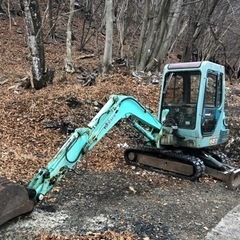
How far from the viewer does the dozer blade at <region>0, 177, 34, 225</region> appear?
174 inches

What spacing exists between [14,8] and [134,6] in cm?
985

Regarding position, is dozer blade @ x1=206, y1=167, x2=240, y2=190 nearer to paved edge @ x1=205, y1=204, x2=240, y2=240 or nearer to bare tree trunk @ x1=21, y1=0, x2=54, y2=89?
paved edge @ x1=205, y1=204, x2=240, y2=240

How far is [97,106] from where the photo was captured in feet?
33.3

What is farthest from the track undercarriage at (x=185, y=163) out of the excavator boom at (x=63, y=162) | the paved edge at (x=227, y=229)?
the paved edge at (x=227, y=229)

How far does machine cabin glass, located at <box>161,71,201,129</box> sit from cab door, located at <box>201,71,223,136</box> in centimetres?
20

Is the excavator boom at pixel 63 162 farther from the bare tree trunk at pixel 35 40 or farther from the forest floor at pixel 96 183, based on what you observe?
the bare tree trunk at pixel 35 40

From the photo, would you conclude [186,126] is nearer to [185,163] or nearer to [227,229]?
[185,163]

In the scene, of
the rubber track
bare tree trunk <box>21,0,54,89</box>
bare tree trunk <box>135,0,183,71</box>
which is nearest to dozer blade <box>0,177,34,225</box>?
the rubber track

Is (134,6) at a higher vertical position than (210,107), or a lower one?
lower

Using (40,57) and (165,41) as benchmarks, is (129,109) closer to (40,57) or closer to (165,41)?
(40,57)

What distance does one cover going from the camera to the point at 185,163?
23.6 ft

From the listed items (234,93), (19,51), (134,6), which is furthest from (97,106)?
(134,6)

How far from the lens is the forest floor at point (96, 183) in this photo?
4864mm

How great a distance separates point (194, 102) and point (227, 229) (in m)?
2.73
